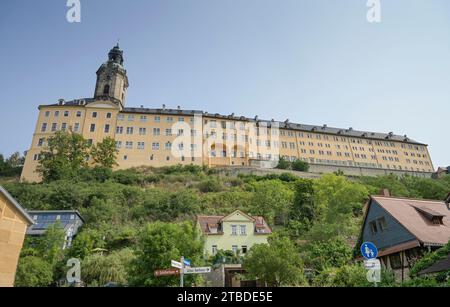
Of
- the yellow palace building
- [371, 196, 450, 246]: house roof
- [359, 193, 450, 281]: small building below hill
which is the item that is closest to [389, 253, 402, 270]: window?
[359, 193, 450, 281]: small building below hill

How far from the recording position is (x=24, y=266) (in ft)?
86.5

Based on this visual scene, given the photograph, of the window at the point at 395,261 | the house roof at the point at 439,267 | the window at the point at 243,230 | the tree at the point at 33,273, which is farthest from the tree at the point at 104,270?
the house roof at the point at 439,267

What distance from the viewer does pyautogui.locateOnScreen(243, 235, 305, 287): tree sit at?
20.3 metres

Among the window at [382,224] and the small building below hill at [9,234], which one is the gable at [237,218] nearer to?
the window at [382,224]

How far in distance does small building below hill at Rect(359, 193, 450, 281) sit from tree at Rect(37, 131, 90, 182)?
51.7 metres

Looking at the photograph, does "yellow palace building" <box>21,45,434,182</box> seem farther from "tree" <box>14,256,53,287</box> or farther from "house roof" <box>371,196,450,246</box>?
"house roof" <box>371,196,450,246</box>

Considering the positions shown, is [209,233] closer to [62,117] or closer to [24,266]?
[24,266]

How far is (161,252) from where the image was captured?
20547mm

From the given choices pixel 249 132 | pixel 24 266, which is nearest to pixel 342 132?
pixel 249 132

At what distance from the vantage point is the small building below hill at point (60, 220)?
40.4 metres

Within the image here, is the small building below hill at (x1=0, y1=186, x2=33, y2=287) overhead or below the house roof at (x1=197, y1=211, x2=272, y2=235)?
below

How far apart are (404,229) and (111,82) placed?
72.5 metres

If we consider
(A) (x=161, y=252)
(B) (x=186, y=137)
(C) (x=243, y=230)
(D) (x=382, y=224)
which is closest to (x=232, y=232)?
(C) (x=243, y=230)

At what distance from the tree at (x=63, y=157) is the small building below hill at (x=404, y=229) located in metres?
51.7
